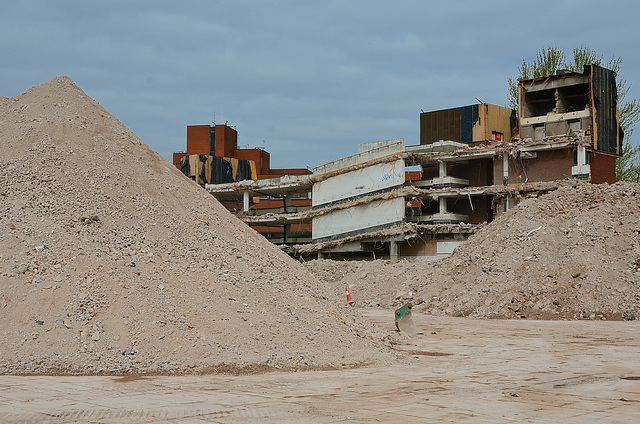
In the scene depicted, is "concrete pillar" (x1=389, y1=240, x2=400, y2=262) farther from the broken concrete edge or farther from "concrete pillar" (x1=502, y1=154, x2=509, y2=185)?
"concrete pillar" (x1=502, y1=154, x2=509, y2=185)

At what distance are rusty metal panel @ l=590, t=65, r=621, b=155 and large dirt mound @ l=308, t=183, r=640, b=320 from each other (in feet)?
38.9

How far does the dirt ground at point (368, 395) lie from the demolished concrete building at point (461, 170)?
26.6 metres

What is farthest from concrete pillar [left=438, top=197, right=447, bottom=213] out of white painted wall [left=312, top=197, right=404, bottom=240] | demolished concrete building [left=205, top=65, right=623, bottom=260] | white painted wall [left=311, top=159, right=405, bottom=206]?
white painted wall [left=311, top=159, right=405, bottom=206]

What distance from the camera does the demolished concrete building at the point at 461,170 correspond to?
1506 inches

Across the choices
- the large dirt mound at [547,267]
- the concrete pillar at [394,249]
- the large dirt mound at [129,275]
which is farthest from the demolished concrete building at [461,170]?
the large dirt mound at [129,275]

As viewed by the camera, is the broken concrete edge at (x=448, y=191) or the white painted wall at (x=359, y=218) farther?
the white painted wall at (x=359, y=218)

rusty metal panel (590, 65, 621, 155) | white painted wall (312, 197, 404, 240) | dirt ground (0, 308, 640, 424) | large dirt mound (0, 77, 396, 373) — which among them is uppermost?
rusty metal panel (590, 65, 621, 155)

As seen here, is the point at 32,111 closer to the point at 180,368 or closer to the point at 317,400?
the point at 180,368

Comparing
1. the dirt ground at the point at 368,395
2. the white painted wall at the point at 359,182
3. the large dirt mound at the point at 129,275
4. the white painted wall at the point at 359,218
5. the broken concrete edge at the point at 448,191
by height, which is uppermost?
the white painted wall at the point at 359,182

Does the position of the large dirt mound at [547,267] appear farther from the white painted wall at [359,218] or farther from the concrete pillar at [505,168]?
the white painted wall at [359,218]

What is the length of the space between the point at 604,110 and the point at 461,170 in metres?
9.46

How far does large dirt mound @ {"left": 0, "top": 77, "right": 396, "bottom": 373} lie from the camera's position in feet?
29.9

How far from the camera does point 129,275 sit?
33.4 feet

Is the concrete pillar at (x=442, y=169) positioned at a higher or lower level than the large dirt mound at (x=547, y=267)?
higher
